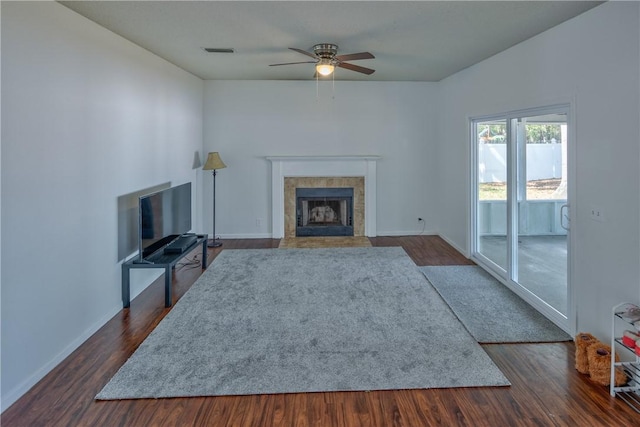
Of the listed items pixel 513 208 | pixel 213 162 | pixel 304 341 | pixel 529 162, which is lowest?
pixel 304 341

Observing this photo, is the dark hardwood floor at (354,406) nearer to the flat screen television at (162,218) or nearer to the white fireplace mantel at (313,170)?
the flat screen television at (162,218)

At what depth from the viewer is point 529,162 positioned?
3.90 metres

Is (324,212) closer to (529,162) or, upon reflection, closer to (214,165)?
(214,165)

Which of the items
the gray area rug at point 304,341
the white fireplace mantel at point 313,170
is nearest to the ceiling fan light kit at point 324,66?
the gray area rug at point 304,341

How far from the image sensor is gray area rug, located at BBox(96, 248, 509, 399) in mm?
2480

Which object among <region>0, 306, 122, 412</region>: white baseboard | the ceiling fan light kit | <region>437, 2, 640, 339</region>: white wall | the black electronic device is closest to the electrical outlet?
<region>437, 2, 640, 339</region>: white wall

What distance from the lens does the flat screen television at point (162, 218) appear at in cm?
379

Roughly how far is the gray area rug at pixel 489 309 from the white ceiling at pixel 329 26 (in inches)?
100

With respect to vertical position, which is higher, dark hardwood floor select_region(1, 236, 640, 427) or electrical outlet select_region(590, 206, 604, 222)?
electrical outlet select_region(590, 206, 604, 222)

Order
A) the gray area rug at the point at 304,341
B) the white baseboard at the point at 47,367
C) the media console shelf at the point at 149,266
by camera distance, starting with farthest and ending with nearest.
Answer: the media console shelf at the point at 149,266
the gray area rug at the point at 304,341
the white baseboard at the point at 47,367

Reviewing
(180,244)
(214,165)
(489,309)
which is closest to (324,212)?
(214,165)

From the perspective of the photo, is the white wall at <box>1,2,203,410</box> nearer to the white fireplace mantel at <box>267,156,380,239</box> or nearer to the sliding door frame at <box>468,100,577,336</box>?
the white fireplace mantel at <box>267,156,380,239</box>

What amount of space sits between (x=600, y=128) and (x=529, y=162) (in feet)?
3.55

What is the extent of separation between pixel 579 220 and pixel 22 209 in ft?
13.2
